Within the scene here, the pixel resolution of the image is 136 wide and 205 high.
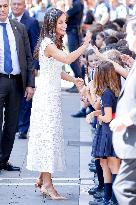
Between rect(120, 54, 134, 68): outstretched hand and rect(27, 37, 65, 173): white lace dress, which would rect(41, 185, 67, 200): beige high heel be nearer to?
rect(27, 37, 65, 173): white lace dress

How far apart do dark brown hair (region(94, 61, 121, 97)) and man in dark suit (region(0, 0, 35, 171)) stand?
2.15 metres

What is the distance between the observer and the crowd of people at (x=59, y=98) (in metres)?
6.45

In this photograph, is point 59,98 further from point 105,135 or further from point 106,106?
point 106,106

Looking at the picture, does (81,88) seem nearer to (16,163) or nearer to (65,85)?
(16,163)

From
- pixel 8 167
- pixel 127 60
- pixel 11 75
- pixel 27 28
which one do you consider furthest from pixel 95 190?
pixel 27 28

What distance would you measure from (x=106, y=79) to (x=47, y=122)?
0.92 metres

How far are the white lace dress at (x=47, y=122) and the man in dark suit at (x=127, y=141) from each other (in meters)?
2.38

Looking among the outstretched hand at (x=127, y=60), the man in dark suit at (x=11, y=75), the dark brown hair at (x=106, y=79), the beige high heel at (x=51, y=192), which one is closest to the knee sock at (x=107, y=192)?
the beige high heel at (x=51, y=192)

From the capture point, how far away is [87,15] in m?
21.6

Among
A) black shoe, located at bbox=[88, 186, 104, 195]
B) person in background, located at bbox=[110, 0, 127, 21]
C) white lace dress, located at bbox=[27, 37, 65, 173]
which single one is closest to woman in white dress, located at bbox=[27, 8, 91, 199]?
white lace dress, located at bbox=[27, 37, 65, 173]

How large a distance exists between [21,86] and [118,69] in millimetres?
2379

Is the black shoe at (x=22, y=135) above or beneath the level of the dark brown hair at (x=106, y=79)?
beneath

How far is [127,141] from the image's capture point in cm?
639

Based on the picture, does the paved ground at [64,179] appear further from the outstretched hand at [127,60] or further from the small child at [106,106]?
the outstretched hand at [127,60]
